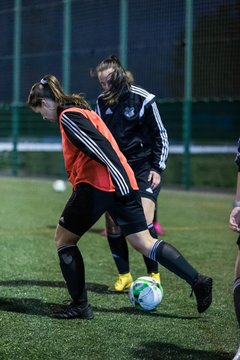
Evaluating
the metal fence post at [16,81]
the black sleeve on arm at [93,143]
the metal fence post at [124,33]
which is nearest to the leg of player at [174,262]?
the black sleeve on arm at [93,143]

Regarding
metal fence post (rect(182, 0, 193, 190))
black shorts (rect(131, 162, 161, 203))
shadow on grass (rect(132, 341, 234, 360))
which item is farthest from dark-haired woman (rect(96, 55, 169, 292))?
metal fence post (rect(182, 0, 193, 190))

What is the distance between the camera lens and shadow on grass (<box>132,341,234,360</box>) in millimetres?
4312

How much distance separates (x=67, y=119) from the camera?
16.2 feet

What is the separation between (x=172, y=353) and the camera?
439cm

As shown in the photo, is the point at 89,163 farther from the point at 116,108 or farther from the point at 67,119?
the point at 116,108

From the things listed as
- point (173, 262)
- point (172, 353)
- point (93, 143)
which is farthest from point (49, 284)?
point (172, 353)

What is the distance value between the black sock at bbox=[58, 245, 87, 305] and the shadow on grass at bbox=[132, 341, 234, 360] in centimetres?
76

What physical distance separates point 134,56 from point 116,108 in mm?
13739

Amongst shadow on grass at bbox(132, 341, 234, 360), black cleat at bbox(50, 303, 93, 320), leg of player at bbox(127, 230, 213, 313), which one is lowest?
black cleat at bbox(50, 303, 93, 320)

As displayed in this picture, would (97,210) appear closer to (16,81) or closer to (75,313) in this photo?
(75,313)

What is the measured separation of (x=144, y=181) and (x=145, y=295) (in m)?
1.18

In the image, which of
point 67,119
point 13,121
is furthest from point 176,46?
point 67,119

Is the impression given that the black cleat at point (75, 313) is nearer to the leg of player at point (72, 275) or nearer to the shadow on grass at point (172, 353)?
the leg of player at point (72, 275)

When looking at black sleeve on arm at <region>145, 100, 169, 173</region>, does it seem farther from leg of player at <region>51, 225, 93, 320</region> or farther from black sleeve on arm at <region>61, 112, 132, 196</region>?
leg of player at <region>51, 225, 93, 320</region>
